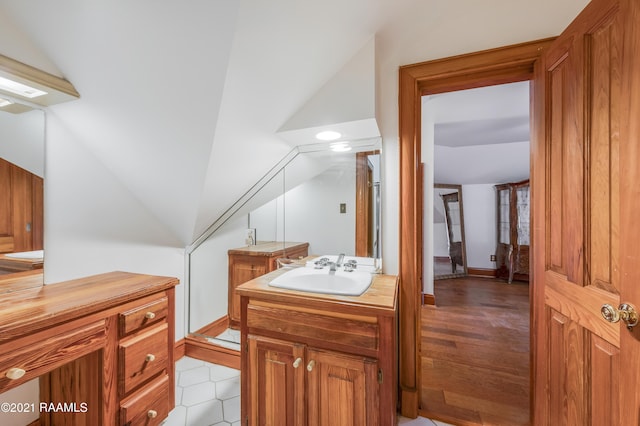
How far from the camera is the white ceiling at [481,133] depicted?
2.37 metres

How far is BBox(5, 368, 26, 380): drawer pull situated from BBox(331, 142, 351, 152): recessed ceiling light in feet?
5.58

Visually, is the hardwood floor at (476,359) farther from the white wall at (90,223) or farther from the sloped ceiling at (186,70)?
the white wall at (90,223)

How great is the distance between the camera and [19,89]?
1.13 metres

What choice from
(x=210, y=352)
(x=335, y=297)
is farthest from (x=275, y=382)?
(x=210, y=352)

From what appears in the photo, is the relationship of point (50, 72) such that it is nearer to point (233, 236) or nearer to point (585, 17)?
point (233, 236)

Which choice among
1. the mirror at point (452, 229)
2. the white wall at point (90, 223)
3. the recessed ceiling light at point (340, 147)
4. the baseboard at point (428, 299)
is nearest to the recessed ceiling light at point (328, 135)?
the recessed ceiling light at point (340, 147)

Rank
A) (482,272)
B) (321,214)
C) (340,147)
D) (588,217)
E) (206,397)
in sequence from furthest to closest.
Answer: (482,272) → (321,214) → (340,147) → (206,397) → (588,217)

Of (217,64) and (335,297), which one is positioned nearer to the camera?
(217,64)

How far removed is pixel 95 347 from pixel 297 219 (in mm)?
1332

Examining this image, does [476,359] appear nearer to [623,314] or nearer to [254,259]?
[623,314]

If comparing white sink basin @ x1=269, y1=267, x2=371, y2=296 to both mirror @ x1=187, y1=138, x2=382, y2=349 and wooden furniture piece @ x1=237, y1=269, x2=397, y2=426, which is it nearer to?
wooden furniture piece @ x1=237, y1=269, x2=397, y2=426

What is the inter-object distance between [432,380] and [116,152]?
2462 millimetres

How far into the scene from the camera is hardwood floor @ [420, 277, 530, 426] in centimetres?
153

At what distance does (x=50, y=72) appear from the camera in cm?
112
